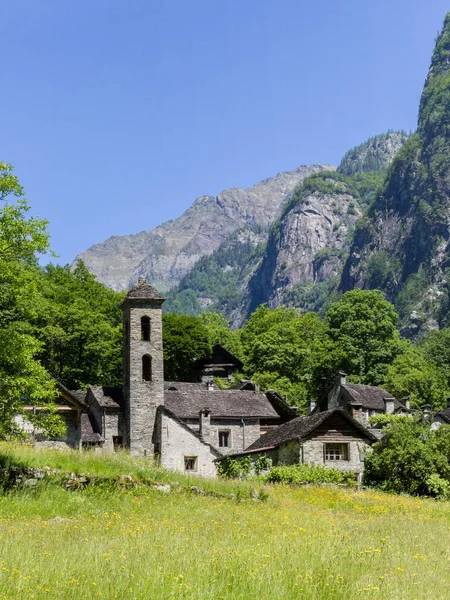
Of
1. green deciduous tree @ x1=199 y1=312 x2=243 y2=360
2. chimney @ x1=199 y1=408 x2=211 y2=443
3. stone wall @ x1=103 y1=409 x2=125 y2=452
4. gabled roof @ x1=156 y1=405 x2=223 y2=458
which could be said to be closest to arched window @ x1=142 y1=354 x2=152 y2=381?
stone wall @ x1=103 y1=409 x2=125 y2=452

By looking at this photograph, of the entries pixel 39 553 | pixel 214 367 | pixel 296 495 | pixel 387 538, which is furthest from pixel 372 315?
pixel 39 553

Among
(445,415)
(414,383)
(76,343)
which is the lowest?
(445,415)

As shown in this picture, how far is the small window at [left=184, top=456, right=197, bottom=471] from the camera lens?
1855 inches

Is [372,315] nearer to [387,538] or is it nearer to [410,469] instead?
[410,469]

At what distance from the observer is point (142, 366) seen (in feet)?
165

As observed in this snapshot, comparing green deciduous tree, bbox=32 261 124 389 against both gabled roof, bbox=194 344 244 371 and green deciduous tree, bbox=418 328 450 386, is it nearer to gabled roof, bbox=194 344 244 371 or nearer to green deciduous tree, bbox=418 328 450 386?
gabled roof, bbox=194 344 244 371

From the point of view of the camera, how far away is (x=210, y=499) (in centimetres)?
2394

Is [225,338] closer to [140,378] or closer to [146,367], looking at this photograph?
[146,367]

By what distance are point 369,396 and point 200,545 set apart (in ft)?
185

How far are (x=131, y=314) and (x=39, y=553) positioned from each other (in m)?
37.8

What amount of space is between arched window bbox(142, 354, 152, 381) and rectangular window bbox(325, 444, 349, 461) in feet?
43.1

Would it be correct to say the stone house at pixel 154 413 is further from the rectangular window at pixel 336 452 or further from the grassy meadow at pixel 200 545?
the grassy meadow at pixel 200 545

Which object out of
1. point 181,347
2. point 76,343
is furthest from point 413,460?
point 181,347

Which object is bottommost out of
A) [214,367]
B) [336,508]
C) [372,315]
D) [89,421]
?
[336,508]
